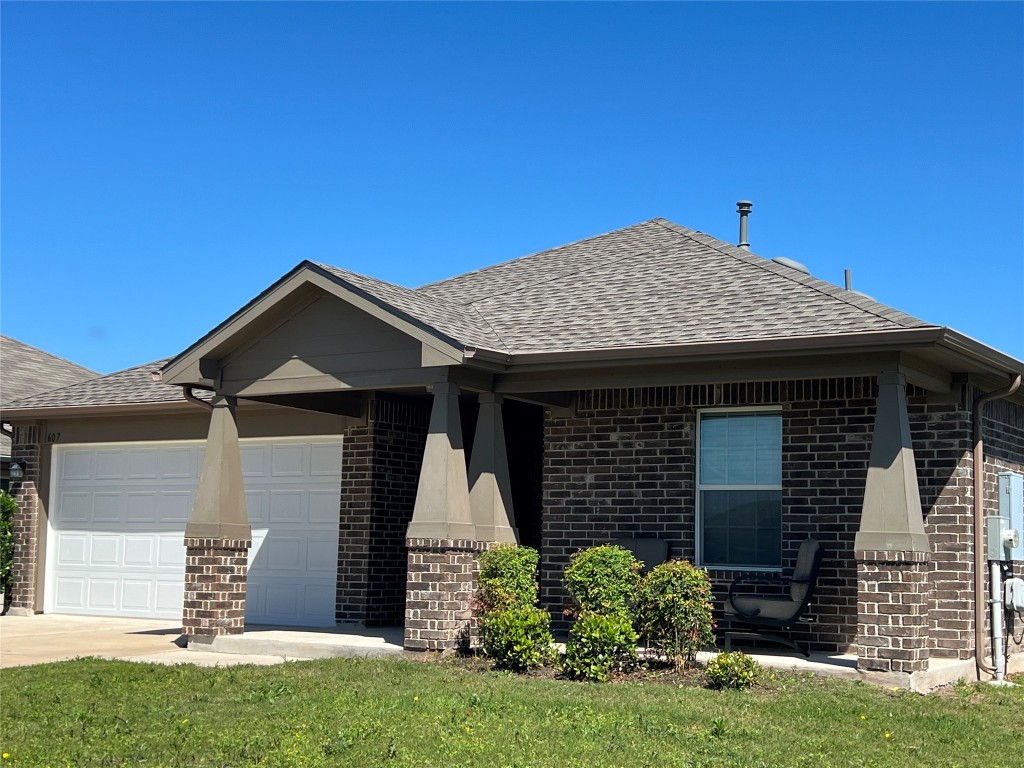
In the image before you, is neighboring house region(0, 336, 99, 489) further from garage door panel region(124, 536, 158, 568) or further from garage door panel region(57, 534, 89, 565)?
garage door panel region(124, 536, 158, 568)

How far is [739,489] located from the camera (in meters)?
13.2

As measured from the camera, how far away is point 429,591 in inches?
482

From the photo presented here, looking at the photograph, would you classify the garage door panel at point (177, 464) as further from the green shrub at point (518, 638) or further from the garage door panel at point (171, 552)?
the green shrub at point (518, 638)

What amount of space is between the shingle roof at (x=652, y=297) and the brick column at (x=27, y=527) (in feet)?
24.5

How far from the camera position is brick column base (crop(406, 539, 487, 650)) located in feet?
39.8

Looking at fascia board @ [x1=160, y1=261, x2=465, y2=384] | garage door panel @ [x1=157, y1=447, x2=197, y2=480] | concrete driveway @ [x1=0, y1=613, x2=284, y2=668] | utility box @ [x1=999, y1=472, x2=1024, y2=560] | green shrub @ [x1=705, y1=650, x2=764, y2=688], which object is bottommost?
concrete driveway @ [x1=0, y1=613, x2=284, y2=668]

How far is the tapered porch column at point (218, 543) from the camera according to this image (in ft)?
44.2

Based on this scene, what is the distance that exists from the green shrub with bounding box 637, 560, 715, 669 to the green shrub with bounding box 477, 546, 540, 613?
4.40 feet

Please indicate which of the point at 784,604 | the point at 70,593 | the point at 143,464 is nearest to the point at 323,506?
the point at 143,464

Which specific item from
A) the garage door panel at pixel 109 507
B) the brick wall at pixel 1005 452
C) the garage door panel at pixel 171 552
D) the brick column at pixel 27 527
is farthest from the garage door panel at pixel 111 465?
the brick wall at pixel 1005 452

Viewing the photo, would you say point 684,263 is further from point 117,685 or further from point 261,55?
point 117,685

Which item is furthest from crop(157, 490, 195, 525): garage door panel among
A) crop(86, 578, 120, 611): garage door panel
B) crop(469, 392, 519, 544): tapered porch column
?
crop(469, 392, 519, 544): tapered porch column

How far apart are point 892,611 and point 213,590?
7.30 metres

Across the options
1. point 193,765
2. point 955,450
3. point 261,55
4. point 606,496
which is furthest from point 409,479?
point 193,765
